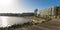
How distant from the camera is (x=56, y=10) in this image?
107 metres

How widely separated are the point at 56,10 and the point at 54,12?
324 centimetres

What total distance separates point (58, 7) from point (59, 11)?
5.69 m

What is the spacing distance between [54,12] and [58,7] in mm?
6712

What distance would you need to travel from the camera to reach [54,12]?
344ft

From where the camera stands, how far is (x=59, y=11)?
103438 mm

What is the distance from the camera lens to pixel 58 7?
354 ft

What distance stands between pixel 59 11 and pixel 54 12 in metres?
4.25

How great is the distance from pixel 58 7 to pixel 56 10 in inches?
140
